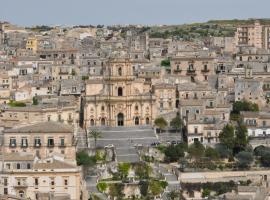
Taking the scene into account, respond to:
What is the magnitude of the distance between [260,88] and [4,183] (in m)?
28.6

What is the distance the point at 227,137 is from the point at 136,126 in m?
9.70

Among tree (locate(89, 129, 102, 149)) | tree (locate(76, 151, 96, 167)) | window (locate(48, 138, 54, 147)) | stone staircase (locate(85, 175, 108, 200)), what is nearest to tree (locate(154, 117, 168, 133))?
tree (locate(89, 129, 102, 149))

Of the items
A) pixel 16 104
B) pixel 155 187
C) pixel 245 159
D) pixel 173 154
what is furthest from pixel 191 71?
pixel 155 187

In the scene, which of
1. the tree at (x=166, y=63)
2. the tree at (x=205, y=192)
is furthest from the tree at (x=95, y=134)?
the tree at (x=166, y=63)

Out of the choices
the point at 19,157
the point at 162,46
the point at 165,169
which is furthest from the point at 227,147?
the point at 162,46

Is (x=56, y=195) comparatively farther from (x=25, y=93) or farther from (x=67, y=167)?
(x=25, y=93)

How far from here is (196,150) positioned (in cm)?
6400

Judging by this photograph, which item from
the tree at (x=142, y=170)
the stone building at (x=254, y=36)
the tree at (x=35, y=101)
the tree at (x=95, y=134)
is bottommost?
the tree at (x=142, y=170)

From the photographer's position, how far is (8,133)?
59.2m

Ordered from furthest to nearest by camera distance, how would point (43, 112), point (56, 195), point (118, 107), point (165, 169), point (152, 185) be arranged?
point (118, 107), point (43, 112), point (165, 169), point (152, 185), point (56, 195)

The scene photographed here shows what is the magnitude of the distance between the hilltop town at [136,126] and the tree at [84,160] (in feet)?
0.27

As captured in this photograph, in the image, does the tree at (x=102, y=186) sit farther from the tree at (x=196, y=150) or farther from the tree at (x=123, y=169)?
the tree at (x=196, y=150)

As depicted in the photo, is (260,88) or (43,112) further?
(260,88)

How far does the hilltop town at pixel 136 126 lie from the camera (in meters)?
56.5
